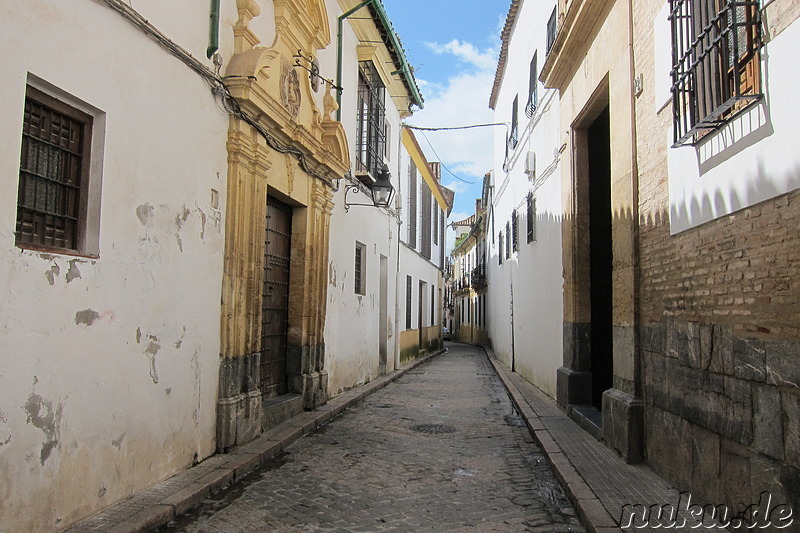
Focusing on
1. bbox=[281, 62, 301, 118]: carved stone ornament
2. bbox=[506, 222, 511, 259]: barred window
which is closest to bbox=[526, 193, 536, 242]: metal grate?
bbox=[506, 222, 511, 259]: barred window

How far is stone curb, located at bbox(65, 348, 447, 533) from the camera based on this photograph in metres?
3.97

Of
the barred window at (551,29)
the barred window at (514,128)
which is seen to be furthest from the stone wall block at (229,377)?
the barred window at (514,128)

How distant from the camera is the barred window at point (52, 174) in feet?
12.1

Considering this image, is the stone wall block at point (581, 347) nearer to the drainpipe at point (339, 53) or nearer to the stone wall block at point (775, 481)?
the stone wall block at point (775, 481)

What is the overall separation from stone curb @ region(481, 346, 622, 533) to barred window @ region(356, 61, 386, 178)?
5844 mm

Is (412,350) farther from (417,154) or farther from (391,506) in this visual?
(391,506)

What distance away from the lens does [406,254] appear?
1759 centimetres

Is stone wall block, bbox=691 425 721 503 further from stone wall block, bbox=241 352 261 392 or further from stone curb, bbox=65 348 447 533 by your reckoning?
stone wall block, bbox=241 352 261 392

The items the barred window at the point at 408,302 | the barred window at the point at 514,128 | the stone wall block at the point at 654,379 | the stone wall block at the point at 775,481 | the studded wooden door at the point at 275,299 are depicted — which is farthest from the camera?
the barred window at the point at 408,302

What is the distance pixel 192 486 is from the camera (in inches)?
191

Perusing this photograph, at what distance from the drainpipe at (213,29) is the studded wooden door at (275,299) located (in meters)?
2.43

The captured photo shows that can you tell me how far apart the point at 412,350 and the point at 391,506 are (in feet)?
47.2

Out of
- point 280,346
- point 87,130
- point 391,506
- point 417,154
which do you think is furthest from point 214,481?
point 417,154

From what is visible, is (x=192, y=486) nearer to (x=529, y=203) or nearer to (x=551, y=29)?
(x=551, y=29)
